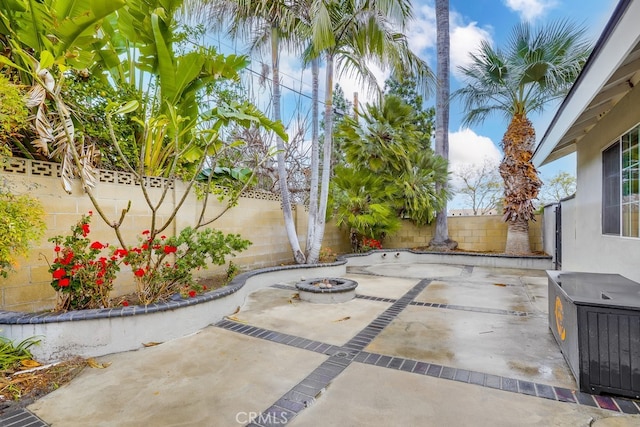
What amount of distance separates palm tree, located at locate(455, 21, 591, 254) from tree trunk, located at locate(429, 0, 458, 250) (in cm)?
131

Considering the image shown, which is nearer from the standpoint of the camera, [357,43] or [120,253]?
[120,253]

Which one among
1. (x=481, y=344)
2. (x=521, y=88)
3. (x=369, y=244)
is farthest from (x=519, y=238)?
(x=481, y=344)

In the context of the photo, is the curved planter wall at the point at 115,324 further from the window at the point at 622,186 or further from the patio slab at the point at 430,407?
the window at the point at 622,186

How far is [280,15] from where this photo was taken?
7105 mm

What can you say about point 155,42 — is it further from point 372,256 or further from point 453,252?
point 453,252

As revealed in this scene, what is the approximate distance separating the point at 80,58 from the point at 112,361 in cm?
373

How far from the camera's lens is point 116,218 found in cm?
492

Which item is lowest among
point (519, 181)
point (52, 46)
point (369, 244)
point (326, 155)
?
point (369, 244)

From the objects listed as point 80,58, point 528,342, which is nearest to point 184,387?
point 528,342

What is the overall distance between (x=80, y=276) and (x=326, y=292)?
3.49 meters

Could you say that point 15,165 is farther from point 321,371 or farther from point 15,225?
point 321,371

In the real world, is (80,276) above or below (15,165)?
below

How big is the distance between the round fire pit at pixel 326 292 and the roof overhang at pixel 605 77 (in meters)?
4.11

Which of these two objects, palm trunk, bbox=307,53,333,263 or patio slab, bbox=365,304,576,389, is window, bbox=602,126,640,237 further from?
palm trunk, bbox=307,53,333,263
